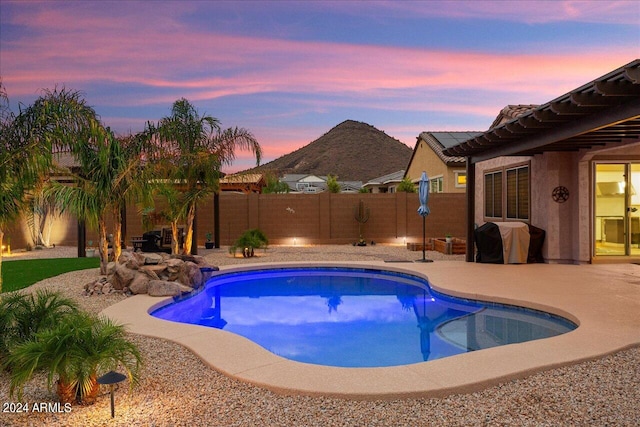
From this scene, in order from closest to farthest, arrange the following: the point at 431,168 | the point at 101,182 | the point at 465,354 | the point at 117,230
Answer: the point at 465,354 → the point at 101,182 → the point at 117,230 → the point at 431,168

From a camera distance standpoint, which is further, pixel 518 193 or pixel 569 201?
pixel 518 193

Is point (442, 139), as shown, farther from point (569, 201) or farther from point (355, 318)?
point (355, 318)

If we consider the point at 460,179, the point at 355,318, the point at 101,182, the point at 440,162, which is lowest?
the point at 355,318

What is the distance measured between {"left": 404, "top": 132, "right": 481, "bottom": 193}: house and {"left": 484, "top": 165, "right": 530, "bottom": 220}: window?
5079 millimetres

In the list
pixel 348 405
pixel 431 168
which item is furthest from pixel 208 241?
pixel 348 405

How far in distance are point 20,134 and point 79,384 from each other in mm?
4140

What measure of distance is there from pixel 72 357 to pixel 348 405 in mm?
2059

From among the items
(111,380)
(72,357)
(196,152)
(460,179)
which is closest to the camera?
(111,380)

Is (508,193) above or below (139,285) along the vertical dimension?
above

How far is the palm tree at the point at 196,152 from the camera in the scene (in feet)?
40.5

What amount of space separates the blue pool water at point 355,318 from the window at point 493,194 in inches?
191

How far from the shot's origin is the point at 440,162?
2355 cm

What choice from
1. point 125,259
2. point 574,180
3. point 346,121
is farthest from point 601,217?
point 346,121

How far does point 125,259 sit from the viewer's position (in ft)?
29.5
